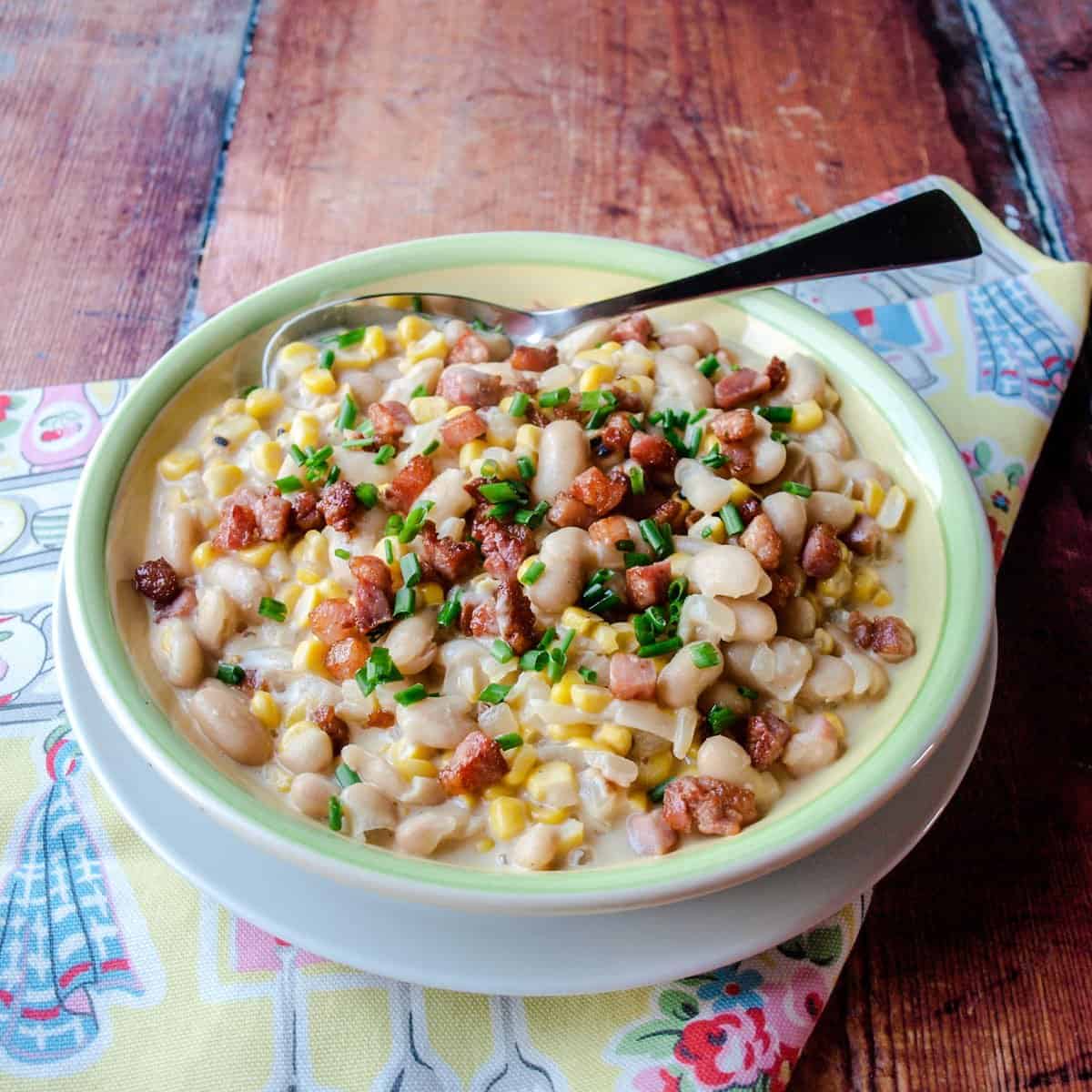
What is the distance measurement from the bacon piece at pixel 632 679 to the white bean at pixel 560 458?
411 mm

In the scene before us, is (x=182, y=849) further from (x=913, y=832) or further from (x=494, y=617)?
(x=913, y=832)

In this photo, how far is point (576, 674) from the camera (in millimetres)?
2072

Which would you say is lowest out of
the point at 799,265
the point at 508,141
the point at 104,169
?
the point at 104,169

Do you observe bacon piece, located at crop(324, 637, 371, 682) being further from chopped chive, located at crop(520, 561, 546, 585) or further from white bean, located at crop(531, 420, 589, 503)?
white bean, located at crop(531, 420, 589, 503)

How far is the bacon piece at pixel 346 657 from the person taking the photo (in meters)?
2.11

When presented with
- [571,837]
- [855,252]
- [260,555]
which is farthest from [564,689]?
[855,252]

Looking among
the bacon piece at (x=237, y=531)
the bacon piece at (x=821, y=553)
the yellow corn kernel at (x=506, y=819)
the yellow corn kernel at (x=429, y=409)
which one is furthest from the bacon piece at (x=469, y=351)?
the yellow corn kernel at (x=506, y=819)

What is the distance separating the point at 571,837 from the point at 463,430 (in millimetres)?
862

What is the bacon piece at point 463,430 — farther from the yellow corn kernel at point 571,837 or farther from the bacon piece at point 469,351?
the yellow corn kernel at point 571,837

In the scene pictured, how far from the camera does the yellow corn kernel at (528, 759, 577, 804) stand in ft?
6.48

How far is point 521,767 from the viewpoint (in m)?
2.00

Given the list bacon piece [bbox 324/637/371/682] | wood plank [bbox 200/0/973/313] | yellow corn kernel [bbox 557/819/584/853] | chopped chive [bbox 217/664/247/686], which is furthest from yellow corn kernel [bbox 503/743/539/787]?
wood plank [bbox 200/0/973/313]

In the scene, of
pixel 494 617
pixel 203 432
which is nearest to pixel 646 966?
pixel 494 617

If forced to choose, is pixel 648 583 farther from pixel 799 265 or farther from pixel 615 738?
pixel 799 265
